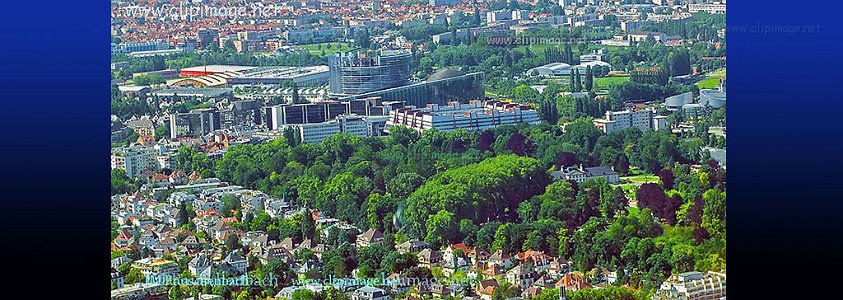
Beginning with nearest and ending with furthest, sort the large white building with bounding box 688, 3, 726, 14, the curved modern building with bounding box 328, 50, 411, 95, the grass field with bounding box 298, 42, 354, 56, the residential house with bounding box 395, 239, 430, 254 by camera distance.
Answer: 1. the residential house with bounding box 395, 239, 430, 254
2. the large white building with bounding box 688, 3, 726, 14
3. the curved modern building with bounding box 328, 50, 411, 95
4. the grass field with bounding box 298, 42, 354, 56

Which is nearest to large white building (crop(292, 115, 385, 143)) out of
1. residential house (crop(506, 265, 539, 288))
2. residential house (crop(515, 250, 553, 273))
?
residential house (crop(515, 250, 553, 273))

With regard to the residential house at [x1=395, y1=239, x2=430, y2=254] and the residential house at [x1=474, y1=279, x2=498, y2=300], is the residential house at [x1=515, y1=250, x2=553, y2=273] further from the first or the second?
the residential house at [x1=395, y1=239, x2=430, y2=254]

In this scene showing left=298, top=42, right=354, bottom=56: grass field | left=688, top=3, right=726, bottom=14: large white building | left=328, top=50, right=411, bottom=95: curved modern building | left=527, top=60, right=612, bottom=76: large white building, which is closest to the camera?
left=688, top=3, right=726, bottom=14: large white building

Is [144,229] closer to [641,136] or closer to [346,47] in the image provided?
[346,47]

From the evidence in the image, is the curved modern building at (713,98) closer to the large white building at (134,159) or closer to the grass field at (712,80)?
the grass field at (712,80)

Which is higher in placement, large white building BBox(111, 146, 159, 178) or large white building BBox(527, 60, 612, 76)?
large white building BBox(527, 60, 612, 76)

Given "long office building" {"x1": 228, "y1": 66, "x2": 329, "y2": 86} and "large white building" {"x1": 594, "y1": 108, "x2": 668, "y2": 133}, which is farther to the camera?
"long office building" {"x1": 228, "y1": 66, "x2": 329, "y2": 86}
